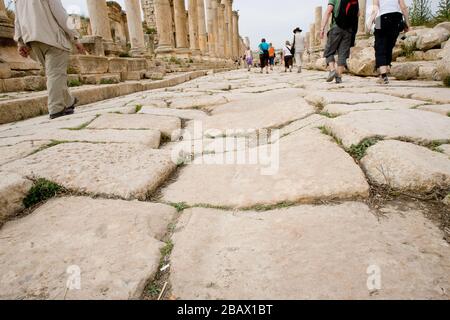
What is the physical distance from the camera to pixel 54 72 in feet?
10.5

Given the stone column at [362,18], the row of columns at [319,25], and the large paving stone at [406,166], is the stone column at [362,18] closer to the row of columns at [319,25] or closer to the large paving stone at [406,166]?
the row of columns at [319,25]

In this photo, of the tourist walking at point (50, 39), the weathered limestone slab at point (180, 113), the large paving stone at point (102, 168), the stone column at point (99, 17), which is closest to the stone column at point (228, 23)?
the stone column at point (99, 17)

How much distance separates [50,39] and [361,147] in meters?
3.47

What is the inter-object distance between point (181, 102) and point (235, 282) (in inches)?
111

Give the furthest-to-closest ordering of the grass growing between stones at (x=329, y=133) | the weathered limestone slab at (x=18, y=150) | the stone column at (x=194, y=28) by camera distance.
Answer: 1. the stone column at (x=194, y=28)
2. the weathered limestone slab at (x=18, y=150)
3. the grass growing between stones at (x=329, y=133)

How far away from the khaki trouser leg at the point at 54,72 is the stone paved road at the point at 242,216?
1739 millimetres

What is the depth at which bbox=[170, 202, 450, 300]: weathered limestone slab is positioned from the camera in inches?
24.6

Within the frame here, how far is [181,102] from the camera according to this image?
10.7ft

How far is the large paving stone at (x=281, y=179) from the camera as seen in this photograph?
40.4 inches

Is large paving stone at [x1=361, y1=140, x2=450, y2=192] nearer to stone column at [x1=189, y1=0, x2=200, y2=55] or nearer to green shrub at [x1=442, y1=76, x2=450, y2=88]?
green shrub at [x1=442, y1=76, x2=450, y2=88]

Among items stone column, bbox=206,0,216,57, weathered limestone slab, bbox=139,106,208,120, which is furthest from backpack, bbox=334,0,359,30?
stone column, bbox=206,0,216,57

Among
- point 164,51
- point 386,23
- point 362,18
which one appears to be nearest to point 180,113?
point 386,23

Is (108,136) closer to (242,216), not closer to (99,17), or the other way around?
(242,216)
